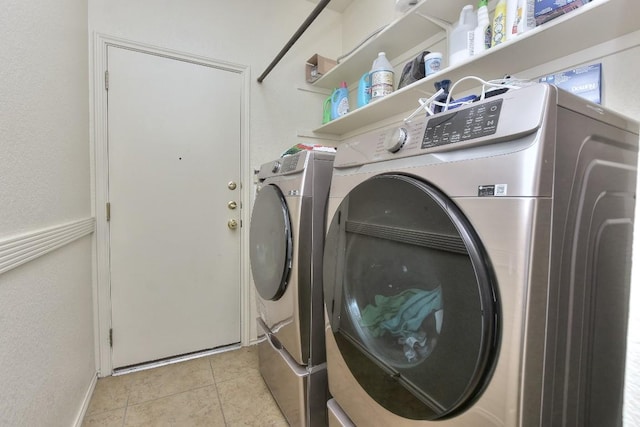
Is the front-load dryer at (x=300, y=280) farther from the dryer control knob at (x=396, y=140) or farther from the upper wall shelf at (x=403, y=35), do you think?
the upper wall shelf at (x=403, y=35)

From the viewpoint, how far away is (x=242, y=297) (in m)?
2.17

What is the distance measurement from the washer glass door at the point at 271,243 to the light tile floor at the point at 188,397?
62cm

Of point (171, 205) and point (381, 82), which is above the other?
point (381, 82)

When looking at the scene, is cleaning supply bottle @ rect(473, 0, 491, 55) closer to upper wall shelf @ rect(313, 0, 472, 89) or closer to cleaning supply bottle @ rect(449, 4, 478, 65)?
cleaning supply bottle @ rect(449, 4, 478, 65)

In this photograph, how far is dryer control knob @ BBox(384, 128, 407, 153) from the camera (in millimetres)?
756

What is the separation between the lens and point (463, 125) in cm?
63

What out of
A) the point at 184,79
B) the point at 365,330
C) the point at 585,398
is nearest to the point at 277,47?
the point at 184,79

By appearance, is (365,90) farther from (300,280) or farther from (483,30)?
(300,280)

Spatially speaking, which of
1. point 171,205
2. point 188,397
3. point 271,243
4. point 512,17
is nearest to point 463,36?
point 512,17

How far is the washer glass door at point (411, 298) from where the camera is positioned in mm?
558

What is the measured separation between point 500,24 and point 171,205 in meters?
2.02

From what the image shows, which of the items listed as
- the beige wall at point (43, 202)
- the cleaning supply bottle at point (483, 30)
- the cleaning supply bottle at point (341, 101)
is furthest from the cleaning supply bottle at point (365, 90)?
the beige wall at point (43, 202)

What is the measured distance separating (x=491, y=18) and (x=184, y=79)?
1.82 metres

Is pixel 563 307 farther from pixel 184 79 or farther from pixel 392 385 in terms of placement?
pixel 184 79
